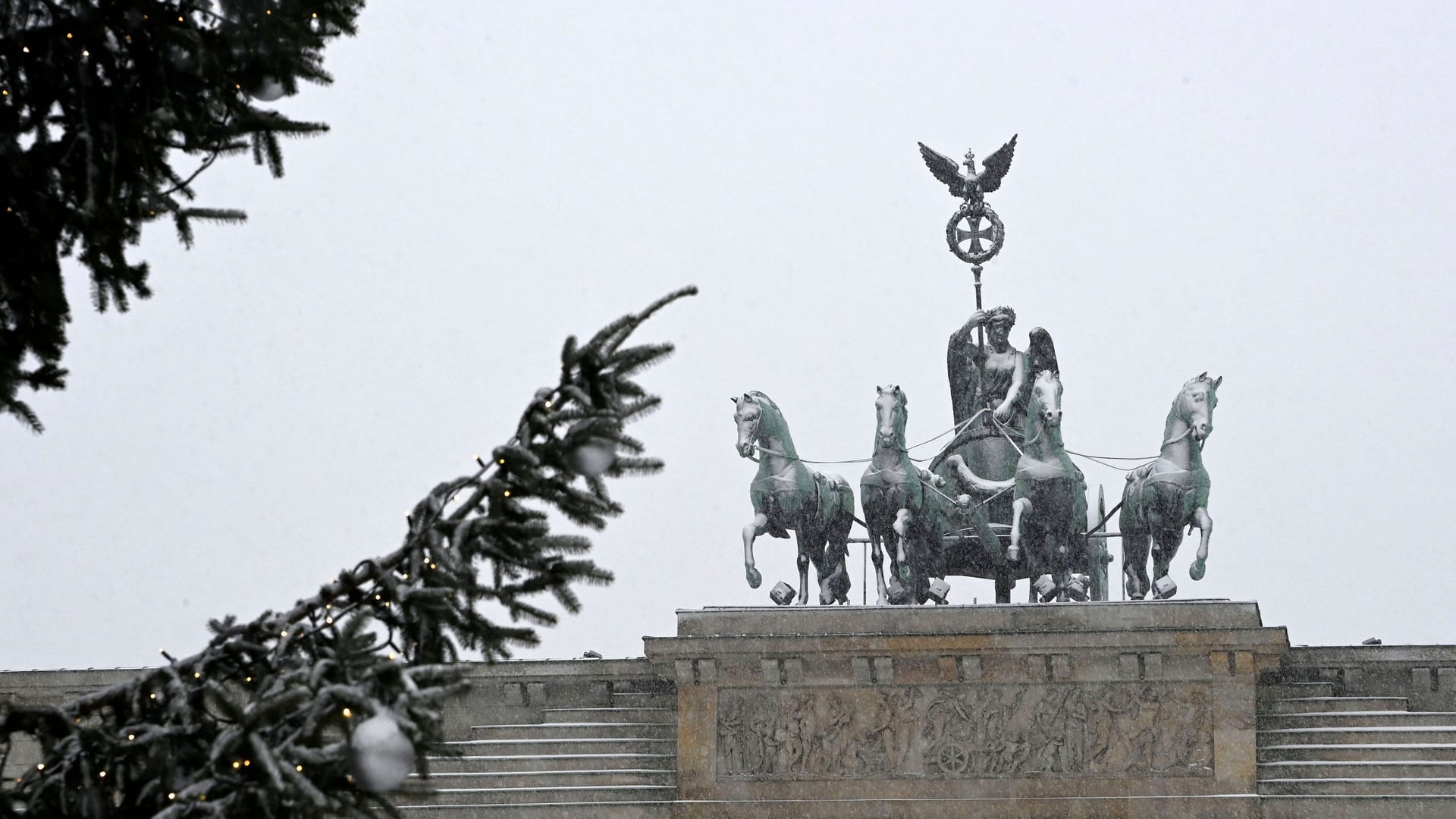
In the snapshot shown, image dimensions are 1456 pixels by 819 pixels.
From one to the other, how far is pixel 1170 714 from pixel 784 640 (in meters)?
3.10

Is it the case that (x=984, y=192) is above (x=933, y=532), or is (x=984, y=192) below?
above

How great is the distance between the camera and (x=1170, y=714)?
56.5 ft

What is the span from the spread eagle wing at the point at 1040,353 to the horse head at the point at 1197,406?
193 cm

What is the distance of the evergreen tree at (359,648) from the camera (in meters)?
4.14

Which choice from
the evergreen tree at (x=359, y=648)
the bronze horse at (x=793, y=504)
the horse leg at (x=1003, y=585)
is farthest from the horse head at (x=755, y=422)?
the evergreen tree at (x=359, y=648)

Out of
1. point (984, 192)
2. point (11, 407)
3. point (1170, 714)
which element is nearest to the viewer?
point (11, 407)

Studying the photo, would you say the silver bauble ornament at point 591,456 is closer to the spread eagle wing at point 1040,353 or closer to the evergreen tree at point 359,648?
the evergreen tree at point 359,648

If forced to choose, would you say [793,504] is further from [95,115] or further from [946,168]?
[95,115]

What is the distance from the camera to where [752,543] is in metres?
18.3

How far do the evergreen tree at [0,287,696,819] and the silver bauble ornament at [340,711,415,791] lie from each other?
14 cm

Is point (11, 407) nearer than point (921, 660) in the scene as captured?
Yes

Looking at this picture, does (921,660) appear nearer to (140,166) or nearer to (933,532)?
(933,532)

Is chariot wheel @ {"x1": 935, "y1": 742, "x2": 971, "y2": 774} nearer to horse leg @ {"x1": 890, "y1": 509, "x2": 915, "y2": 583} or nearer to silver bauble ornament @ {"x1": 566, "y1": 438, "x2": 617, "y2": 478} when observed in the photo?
horse leg @ {"x1": 890, "y1": 509, "x2": 915, "y2": 583}

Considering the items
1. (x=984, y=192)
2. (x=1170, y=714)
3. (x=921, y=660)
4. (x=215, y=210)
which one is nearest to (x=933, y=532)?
(x=921, y=660)
